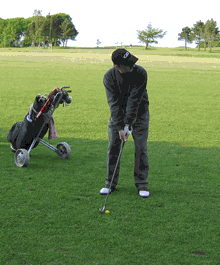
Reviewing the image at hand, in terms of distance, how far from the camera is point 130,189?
5434mm

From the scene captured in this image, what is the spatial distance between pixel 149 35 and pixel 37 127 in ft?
386

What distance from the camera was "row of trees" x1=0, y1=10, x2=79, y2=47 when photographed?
127000 mm

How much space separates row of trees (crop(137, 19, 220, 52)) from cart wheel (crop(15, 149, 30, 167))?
367ft

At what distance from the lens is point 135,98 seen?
466 cm

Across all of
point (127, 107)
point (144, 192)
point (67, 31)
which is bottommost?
point (144, 192)

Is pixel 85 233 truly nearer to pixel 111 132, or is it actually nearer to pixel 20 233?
pixel 20 233

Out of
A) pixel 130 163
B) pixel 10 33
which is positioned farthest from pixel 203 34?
pixel 130 163

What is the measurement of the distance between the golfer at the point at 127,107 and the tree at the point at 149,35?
118 m

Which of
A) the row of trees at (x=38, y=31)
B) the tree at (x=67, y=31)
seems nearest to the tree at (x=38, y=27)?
the row of trees at (x=38, y=31)

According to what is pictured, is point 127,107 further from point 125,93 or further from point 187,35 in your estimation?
point 187,35

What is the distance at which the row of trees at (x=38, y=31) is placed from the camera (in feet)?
417

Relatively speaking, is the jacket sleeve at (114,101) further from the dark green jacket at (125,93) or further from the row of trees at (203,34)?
the row of trees at (203,34)

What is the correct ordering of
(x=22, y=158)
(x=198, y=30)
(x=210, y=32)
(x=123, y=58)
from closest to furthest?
(x=123, y=58)
(x=22, y=158)
(x=210, y=32)
(x=198, y=30)

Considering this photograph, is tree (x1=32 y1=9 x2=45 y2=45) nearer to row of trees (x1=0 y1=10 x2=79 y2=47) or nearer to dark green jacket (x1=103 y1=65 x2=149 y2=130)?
row of trees (x1=0 y1=10 x2=79 y2=47)
